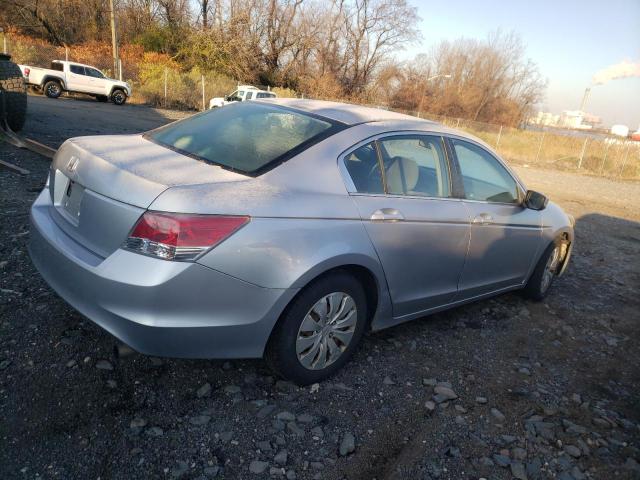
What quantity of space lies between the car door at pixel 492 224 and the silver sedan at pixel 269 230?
0.02 meters

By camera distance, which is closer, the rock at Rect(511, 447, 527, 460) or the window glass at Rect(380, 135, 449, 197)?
the rock at Rect(511, 447, 527, 460)

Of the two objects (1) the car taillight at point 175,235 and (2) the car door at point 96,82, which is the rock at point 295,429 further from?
(2) the car door at point 96,82

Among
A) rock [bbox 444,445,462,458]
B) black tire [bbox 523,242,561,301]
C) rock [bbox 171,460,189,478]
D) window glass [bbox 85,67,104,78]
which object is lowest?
rock [bbox 444,445,462,458]

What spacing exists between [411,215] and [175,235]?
5.00 feet

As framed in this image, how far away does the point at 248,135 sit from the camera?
9.77ft

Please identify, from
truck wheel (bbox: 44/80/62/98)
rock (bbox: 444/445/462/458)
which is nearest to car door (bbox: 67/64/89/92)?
truck wheel (bbox: 44/80/62/98)

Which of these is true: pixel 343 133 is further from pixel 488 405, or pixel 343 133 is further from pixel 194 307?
pixel 488 405

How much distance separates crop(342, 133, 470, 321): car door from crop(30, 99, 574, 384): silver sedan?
0.01 meters

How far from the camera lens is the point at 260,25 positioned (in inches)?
1533

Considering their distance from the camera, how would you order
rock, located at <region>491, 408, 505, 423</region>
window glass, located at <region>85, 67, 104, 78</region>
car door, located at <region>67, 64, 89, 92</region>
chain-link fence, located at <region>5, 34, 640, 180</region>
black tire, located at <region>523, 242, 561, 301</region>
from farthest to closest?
chain-link fence, located at <region>5, 34, 640, 180</region> < window glass, located at <region>85, 67, 104, 78</region> < car door, located at <region>67, 64, 89, 92</region> < black tire, located at <region>523, 242, 561, 301</region> < rock, located at <region>491, 408, 505, 423</region>

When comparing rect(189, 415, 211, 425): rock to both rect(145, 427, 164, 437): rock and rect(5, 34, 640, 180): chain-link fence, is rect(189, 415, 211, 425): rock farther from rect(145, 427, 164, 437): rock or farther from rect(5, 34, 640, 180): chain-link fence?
rect(5, 34, 640, 180): chain-link fence

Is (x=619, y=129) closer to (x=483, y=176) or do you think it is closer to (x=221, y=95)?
(x=221, y=95)

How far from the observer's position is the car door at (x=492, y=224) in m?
3.60

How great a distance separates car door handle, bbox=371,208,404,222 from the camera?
283cm
